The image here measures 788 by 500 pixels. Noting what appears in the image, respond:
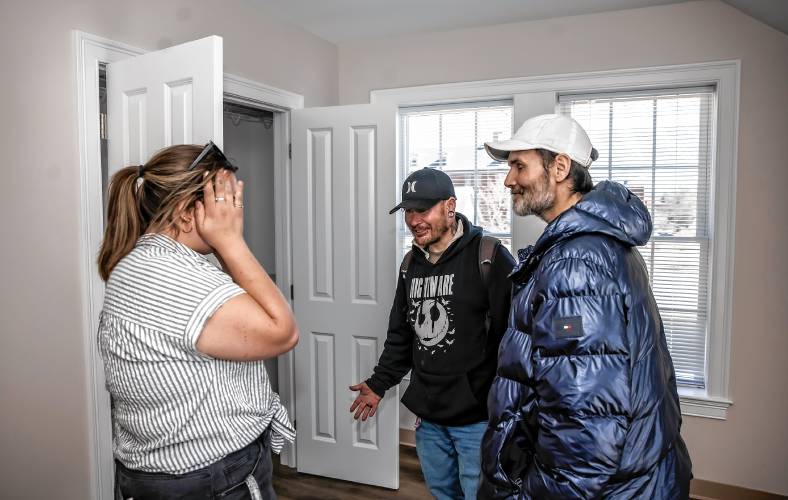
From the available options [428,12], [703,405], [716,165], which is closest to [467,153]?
[428,12]

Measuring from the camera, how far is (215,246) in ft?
3.67

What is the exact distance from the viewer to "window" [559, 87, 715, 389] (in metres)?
3.03

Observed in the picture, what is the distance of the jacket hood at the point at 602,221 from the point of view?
1192 millimetres

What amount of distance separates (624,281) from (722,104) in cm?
227

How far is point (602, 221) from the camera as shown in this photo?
120 cm

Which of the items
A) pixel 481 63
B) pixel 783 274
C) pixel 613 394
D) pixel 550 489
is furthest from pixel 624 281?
pixel 481 63

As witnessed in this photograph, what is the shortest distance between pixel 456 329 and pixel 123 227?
121 cm

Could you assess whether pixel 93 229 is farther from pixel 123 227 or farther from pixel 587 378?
pixel 587 378

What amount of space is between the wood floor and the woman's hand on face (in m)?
2.37

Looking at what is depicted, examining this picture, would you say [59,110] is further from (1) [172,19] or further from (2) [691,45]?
(2) [691,45]

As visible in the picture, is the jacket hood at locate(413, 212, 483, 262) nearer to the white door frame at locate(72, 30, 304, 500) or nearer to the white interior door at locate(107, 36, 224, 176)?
the white interior door at locate(107, 36, 224, 176)

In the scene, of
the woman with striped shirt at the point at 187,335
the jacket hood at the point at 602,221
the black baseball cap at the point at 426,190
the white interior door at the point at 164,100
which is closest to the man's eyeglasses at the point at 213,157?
the woman with striped shirt at the point at 187,335

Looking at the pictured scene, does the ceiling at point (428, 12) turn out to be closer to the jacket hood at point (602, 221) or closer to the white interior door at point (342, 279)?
the white interior door at point (342, 279)

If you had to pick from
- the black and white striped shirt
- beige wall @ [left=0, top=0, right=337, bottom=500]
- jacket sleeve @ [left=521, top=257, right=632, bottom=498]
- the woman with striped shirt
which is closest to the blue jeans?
jacket sleeve @ [left=521, top=257, right=632, bottom=498]
